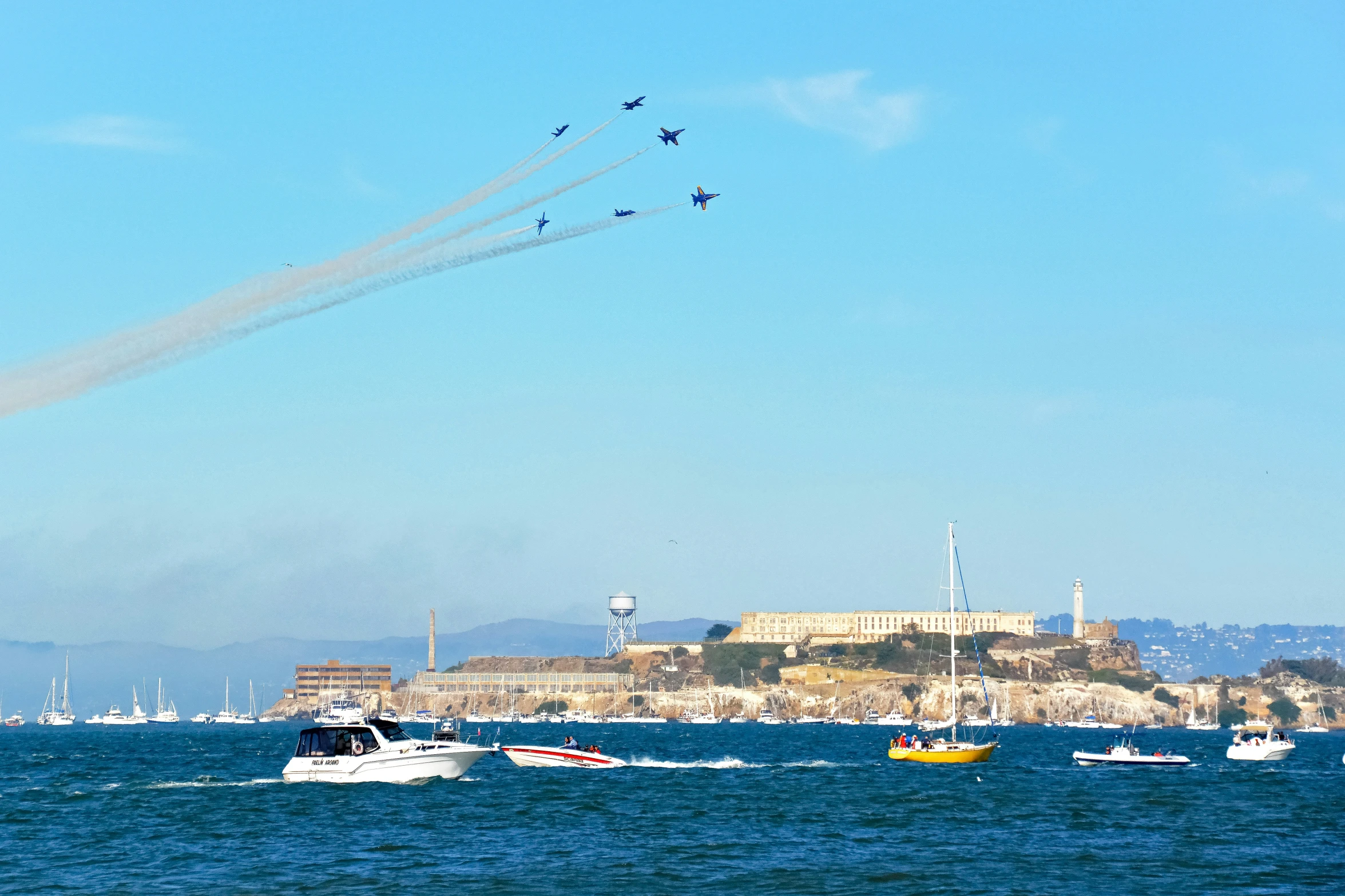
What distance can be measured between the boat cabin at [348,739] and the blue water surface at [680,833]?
217 centimetres

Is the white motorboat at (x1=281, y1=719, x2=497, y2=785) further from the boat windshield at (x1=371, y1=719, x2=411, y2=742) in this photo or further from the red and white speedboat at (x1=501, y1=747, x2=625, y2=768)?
the red and white speedboat at (x1=501, y1=747, x2=625, y2=768)

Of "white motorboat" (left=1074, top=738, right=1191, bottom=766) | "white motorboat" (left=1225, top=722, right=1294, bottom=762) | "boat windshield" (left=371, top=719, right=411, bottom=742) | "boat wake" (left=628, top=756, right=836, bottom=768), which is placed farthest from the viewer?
"white motorboat" (left=1225, top=722, right=1294, bottom=762)

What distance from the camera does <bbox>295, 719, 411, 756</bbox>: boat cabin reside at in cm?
8094

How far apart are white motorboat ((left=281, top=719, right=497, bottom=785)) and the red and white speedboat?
816 inches

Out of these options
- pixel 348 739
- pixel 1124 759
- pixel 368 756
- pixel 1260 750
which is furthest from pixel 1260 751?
pixel 348 739

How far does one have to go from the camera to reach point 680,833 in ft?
209

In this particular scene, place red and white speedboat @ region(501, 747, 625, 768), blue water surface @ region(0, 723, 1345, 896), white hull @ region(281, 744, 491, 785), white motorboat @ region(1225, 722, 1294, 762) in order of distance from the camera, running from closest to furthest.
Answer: blue water surface @ region(0, 723, 1345, 896)
white hull @ region(281, 744, 491, 785)
red and white speedboat @ region(501, 747, 625, 768)
white motorboat @ region(1225, 722, 1294, 762)

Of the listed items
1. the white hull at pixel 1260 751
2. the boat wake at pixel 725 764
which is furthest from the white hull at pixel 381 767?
the white hull at pixel 1260 751

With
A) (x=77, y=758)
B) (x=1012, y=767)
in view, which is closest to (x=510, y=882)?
(x=1012, y=767)

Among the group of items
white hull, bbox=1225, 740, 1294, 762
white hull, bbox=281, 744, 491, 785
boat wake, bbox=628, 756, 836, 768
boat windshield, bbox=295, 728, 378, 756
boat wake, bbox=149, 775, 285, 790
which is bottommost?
white hull, bbox=1225, 740, 1294, 762

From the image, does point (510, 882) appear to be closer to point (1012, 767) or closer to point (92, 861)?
point (92, 861)

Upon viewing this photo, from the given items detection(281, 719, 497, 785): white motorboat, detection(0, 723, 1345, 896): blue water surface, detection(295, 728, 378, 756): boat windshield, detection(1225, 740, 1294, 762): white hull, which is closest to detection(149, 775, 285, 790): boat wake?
detection(0, 723, 1345, 896): blue water surface

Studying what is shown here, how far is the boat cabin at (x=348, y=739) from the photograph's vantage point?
266 feet

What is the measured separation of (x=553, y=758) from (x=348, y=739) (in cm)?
2524
